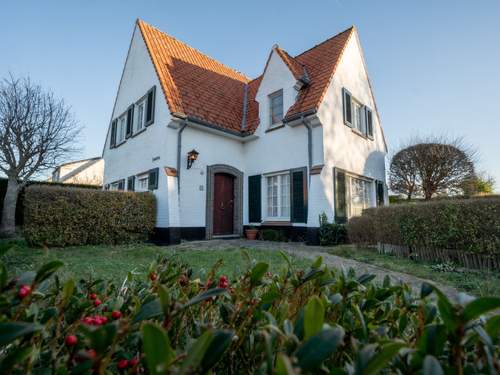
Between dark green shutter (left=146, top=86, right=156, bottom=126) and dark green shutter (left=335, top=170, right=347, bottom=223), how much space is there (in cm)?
752

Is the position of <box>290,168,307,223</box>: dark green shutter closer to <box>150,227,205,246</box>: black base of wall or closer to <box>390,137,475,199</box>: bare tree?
<box>150,227,205,246</box>: black base of wall

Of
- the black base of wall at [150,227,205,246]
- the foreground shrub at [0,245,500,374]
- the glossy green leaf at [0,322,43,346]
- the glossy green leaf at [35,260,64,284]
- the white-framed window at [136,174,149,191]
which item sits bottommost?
the black base of wall at [150,227,205,246]

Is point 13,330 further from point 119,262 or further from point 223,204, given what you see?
point 223,204

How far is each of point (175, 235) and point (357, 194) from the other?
7675 millimetres

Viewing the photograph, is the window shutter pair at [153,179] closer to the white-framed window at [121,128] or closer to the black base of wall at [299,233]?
the white-framed window at [121,128]

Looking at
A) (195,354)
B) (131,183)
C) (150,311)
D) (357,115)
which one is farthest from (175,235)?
(357,115)

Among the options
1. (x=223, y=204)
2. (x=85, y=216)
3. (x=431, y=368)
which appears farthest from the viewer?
(x=223, y=204)

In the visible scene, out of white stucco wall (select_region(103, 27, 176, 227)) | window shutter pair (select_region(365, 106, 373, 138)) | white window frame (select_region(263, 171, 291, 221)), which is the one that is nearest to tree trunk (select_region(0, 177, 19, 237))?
white stucco wall (select_region(103, 27, 176, 227))

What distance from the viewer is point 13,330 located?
0.44 m

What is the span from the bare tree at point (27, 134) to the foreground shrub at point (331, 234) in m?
11.7

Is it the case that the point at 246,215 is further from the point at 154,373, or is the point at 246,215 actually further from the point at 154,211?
the point at 154,373

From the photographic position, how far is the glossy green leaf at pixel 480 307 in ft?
1.57

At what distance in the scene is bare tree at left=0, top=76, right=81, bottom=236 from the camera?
10.0m

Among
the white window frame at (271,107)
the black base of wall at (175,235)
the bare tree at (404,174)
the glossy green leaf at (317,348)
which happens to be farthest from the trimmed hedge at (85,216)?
the bare tree at (404,174)
